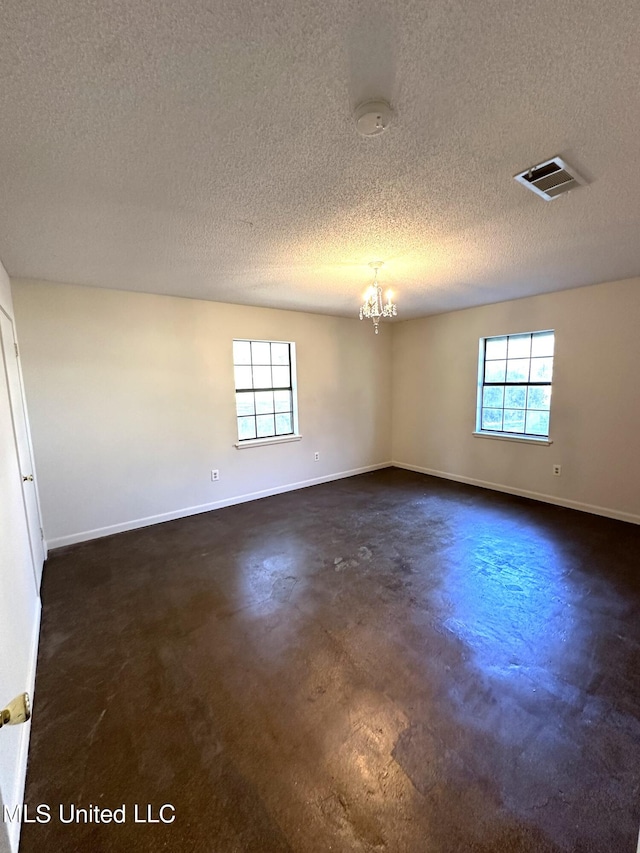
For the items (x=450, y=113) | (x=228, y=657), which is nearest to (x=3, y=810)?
(x=228, y=657)

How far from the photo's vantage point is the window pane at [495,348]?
455cm

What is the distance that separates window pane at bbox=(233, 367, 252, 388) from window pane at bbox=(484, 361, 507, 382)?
3.20 meters

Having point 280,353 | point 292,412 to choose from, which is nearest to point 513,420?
point 292,412

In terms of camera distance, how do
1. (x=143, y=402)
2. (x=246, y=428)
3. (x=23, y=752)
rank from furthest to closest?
(x=246, y=428)
(x=143, y=402)
(x=23, y=752)

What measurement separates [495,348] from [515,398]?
2.38 ft

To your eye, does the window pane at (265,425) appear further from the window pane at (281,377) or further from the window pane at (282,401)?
the window pane at (281,377)

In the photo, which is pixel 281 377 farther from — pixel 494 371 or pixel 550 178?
pixel 550 178

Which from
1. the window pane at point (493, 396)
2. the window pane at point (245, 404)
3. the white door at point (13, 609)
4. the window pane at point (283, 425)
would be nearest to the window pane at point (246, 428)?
the window pane at point (245, 404)

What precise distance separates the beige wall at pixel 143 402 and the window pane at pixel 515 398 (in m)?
2.41

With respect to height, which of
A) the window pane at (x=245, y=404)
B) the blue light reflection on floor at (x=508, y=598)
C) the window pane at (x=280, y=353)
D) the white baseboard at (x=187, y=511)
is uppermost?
the window pane at (x=280, y=353)

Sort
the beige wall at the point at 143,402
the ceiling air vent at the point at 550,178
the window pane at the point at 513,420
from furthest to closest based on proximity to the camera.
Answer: the window pane at the point at 513,420, the beige wall at the point at 143,402, the ceiling air vent at the point at 550,178

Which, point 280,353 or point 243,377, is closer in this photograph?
point 243,377

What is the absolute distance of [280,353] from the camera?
4703mm

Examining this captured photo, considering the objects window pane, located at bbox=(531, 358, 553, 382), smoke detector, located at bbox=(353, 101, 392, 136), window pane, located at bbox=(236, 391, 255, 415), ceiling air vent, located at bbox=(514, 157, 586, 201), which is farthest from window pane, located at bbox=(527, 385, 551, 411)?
smoke detector, located at bbox=(353, 101, 392, 136)
